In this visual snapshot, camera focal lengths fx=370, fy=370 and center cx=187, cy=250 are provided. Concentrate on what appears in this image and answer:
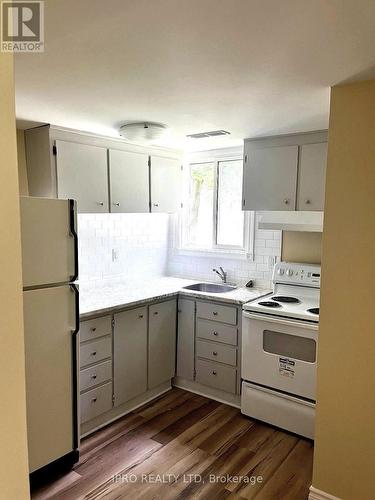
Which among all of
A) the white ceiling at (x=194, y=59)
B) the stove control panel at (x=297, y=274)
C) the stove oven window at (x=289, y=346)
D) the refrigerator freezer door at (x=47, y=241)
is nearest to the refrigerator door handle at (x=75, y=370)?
the refrigerator freezer door at (x=47, y=241)

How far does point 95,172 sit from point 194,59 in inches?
69.3

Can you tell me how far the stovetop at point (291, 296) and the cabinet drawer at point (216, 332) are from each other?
0.34m

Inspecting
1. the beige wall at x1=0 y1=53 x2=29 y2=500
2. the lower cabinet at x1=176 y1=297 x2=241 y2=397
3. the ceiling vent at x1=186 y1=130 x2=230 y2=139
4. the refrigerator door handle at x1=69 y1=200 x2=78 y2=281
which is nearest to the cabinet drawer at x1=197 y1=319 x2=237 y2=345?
the lower cabinet at x1=176 y1=297 x2=241 y2=397

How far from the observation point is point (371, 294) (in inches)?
75.9

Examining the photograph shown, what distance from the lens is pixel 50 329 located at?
2.26 meters

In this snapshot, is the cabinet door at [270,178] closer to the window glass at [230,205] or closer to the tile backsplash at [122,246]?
the window glass at [230,205]

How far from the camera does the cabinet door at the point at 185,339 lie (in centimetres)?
349

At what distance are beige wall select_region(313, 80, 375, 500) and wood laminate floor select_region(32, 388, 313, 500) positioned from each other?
46 centimetres

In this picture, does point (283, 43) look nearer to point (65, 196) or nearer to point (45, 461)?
point (65, 196)

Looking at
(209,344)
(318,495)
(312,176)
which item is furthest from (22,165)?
(318,495)

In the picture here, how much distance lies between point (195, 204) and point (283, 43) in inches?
111

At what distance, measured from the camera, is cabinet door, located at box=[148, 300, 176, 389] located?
332 cm

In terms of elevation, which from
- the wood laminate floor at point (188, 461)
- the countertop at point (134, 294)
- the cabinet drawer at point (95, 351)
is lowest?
the wood laminate floor at point (188, 461)

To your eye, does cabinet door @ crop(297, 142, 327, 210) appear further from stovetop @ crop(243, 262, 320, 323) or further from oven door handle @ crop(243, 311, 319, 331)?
oven door handle @ crop(243, 311, 319, 331)
